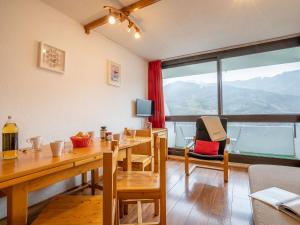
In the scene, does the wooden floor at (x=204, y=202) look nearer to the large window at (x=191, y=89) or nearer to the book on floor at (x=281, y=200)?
the book on floor at (x=281, y=200)

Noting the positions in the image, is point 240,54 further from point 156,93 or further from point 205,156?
point 205,156

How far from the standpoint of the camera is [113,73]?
2.99 m

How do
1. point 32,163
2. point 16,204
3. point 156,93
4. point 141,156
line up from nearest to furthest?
point 16,204, point 32,163, point 141,156, point 156,93

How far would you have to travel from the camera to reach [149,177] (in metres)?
1.43

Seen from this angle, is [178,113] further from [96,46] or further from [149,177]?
[149,177]

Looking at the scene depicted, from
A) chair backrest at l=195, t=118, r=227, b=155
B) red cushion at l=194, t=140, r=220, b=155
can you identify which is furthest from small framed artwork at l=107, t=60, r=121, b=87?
red cushion at l=194, t=140, r=220, b=155

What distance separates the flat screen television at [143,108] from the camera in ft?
11.6

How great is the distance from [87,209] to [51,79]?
1671 millimetres

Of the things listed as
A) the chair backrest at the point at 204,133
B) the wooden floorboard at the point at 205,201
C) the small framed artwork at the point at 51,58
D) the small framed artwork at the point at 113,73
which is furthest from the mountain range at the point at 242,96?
the small framed artwork at the point at 51,58

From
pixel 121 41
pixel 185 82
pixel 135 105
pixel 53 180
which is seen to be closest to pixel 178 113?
pixel 185 82

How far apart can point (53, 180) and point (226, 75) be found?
356 centimetres

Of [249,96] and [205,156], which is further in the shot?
[249,96]

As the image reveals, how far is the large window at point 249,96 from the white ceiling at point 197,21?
413 mm

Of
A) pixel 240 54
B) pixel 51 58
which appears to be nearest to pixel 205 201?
pixel 51 58
